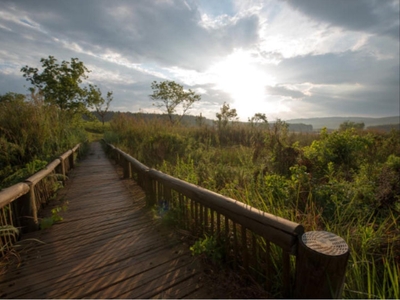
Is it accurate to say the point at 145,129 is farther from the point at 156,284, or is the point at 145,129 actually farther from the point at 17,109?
the point at 156,284

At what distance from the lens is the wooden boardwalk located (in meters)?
1.79

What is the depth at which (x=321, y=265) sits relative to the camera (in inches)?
49.0

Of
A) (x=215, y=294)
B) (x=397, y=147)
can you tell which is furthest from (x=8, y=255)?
(x=397, y=147)

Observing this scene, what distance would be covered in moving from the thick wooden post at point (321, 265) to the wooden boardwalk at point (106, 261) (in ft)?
2.77

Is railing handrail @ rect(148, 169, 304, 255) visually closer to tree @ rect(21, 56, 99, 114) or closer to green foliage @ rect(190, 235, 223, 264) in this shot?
green foliage @ rect(190, 235, 223, 264)

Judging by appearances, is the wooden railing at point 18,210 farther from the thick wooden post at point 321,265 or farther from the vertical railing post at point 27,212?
the thick wooden post at point 321,265

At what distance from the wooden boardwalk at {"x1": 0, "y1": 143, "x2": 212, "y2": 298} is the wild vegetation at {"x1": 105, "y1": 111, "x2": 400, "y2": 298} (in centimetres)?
47

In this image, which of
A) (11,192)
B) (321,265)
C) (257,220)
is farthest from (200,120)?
(321,265)

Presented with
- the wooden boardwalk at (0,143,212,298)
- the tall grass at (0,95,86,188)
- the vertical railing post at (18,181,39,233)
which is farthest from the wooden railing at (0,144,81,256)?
the tall grass at (0,95,86,188)

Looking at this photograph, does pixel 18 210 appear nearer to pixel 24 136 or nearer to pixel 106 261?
pixel 106 261

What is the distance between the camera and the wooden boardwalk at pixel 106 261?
5.88 feet

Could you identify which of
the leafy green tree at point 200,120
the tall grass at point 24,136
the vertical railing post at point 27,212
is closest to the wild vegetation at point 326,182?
the vertical railing post at point 27,212

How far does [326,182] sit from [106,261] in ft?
12.3

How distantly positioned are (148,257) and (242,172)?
2.84 m
